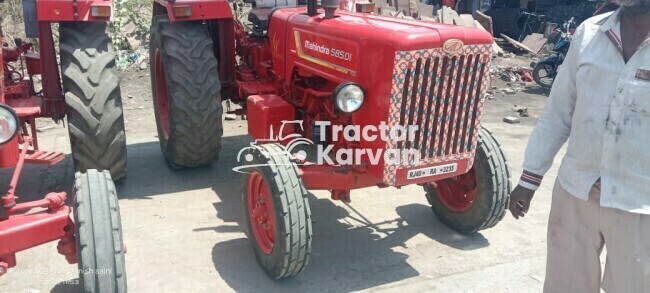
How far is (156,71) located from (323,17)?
2399mm

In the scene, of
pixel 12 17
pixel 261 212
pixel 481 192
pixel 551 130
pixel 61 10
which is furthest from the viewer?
pixel 12 17

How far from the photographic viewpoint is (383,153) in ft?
11.0

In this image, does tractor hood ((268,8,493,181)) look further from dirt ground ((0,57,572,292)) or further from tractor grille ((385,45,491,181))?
dirt ground ((0,57,572,292))

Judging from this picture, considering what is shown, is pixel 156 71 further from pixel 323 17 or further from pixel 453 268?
pixel 453 268

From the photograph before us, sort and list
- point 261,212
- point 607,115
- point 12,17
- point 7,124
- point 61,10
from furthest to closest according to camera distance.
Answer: point 12,17 → point 61,10 → point 261,212 → point 7,124 → point 607,115

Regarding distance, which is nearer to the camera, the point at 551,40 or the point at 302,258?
the point at 302,258

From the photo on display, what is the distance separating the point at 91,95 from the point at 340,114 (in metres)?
1.89

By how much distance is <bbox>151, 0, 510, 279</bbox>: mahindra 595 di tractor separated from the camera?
10.7 ft

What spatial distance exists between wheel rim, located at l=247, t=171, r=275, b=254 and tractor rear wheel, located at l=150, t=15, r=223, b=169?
3.94ft

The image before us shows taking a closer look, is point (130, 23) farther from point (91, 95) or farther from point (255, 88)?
point (91, 95)

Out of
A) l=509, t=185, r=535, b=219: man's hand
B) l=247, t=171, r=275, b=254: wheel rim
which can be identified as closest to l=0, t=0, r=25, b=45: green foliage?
l=247, t=171, r=275, b=254: wheel rim

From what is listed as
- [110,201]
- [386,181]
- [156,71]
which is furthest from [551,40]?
Answer: [110,201]

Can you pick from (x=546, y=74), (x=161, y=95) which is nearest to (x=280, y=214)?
(x=161, y=95)

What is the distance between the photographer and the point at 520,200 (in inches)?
104
